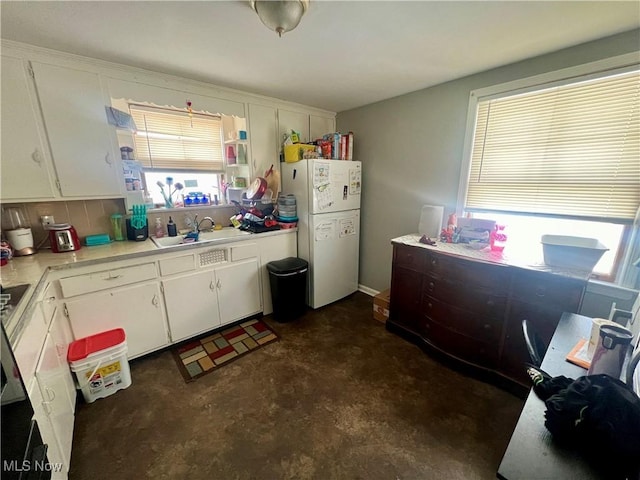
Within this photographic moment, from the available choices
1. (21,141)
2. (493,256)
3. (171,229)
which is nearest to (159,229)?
(171,229)

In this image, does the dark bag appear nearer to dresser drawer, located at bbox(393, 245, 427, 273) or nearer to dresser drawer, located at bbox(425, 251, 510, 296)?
dresser drawer, located at bbox(425, 251, 510, 296)

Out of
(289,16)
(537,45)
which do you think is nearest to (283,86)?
(289,16)

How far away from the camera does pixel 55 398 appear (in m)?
1.25

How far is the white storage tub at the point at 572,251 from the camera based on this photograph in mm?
1542

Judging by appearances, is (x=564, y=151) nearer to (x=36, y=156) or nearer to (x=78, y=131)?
(x=78, y=131)

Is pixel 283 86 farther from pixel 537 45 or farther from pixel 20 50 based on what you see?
pixel 537 45

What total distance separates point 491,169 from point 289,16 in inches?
75.8

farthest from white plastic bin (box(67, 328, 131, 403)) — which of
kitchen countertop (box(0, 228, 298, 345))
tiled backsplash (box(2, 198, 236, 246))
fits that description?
tiled backsplash (box(2, 198, 236, 246))

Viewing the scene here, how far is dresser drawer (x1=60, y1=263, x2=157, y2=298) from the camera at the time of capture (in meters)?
1.69

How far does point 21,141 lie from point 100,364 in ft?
5.22

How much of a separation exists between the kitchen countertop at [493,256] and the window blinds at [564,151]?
45 cm

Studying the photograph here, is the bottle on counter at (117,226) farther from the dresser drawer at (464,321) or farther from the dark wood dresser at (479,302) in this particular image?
the dresser drawer at (464,321)

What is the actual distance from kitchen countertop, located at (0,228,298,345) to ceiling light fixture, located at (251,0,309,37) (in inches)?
64.4

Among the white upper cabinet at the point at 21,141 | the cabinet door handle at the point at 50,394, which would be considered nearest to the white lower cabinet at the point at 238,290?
the cabinet door handle at the point at 50,394
